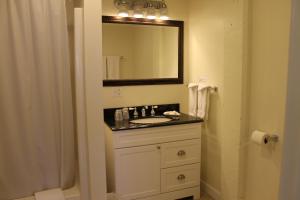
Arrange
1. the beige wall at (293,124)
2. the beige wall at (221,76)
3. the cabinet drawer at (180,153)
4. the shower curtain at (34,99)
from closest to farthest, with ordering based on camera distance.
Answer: the beige wall at (293,124)
the shower curtain at (34,99)
the beige wall at (221,76)
the cabinet drawer at (180,153)

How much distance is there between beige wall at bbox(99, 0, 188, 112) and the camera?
2705 millimetres

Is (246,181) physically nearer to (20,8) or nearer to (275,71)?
(275,71)

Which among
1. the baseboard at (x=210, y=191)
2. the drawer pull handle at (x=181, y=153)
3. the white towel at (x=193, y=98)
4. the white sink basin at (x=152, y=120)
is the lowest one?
the baseboard at (x=210, y=191)

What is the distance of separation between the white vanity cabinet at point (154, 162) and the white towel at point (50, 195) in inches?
22.4

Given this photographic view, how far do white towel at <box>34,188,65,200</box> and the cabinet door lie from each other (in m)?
0.57

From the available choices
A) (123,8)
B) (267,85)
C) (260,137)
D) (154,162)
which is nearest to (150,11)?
(123,8)

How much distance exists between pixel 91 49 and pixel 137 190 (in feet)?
4.76

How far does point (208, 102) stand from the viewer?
2656mm

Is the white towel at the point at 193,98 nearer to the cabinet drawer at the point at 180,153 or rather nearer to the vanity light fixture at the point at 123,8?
the cabinet drawer at the point at 180,153

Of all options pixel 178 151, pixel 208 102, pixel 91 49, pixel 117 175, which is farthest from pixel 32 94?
pixel 208 102

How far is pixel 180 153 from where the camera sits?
2529mm

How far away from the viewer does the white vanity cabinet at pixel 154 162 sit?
231 centimetres

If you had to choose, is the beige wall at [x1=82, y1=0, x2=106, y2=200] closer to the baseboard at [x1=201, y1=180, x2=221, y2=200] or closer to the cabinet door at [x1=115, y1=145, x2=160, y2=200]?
the cabinet door at [x1=115, y1=145, x2=160, y2=200]

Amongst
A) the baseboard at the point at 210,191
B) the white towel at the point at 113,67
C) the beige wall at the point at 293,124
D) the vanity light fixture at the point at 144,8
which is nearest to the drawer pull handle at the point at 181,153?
the baseboard at the point at 210,191
